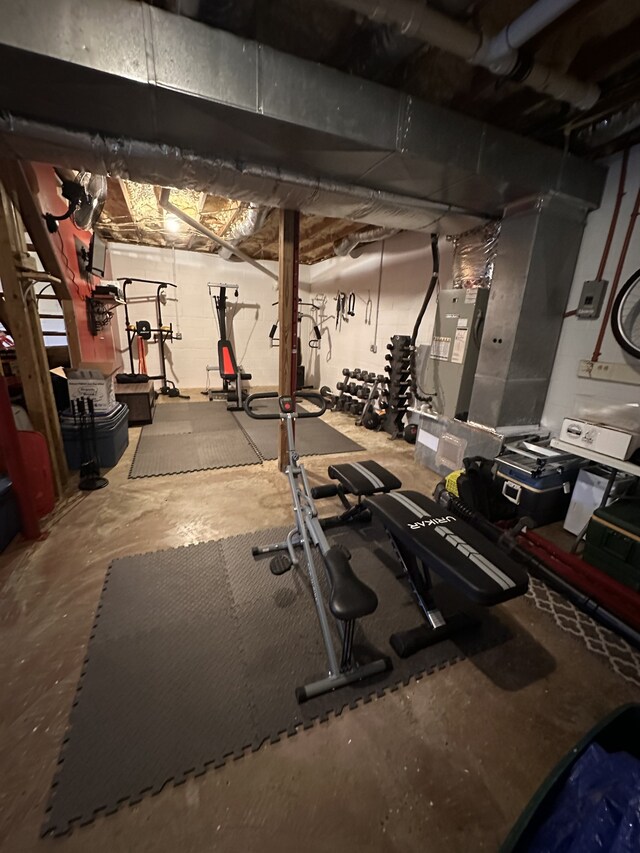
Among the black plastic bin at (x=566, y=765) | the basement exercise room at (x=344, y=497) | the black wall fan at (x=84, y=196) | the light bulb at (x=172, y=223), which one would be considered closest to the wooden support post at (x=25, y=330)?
the basement exercise room at (x=344, y=497)

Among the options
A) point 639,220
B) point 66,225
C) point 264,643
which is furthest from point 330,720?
point 66,225

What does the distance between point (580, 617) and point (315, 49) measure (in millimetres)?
3311

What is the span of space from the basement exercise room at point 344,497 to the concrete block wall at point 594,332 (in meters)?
0.02

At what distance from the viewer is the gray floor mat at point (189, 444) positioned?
3.44 metres

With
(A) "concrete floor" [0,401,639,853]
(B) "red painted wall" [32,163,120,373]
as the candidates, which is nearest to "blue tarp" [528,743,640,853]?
(A) "concrete floor" [0,401,639,853]

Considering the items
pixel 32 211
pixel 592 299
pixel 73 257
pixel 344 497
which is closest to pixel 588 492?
pixel 592 299

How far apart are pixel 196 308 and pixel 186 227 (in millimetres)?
1980

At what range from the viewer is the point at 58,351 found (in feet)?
12.9

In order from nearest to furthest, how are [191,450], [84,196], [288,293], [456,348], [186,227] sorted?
[84,196], [288,293], [456,348], [191,450], [186,227]

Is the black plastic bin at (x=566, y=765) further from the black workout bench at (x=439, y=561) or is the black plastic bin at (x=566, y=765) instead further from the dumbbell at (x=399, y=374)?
the dumbbell at (x=399, y=374)

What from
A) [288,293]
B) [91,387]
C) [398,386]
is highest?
[288,293]

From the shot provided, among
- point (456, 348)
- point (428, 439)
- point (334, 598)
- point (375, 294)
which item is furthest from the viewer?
point (375, 294)

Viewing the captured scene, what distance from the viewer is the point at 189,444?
4047 mm

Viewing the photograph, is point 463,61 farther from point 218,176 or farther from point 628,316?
point 628,316
